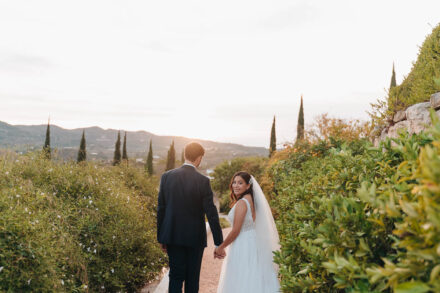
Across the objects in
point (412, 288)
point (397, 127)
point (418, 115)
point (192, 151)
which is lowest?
point (412, 288)

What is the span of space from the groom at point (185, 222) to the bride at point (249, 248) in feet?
0.98

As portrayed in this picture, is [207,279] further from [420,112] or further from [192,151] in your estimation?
[420,112]

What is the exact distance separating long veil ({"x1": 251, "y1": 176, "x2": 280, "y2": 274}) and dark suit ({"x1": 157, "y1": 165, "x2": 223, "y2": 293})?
579 mm

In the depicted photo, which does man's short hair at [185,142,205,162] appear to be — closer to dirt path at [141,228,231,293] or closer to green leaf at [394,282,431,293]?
dirt path at [141,228,231,293]

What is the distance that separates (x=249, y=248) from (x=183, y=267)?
927 mm

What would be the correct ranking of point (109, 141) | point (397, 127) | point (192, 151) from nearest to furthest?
point (192, 151) → point (397, 127) → point (109, 141)

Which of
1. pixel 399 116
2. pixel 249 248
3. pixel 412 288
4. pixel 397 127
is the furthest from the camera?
pixel 399 116

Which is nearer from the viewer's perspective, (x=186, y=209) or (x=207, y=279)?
(x=186, y=209)

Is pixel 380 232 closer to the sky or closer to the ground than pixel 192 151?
closer to the ground

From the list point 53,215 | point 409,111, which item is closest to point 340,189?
point 409,111

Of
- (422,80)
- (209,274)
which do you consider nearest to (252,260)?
(209,274)

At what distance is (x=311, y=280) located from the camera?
1898mm

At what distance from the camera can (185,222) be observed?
159 inches

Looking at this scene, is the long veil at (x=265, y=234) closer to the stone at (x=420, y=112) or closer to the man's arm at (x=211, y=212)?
the man's arm at (x=211, y=212)
